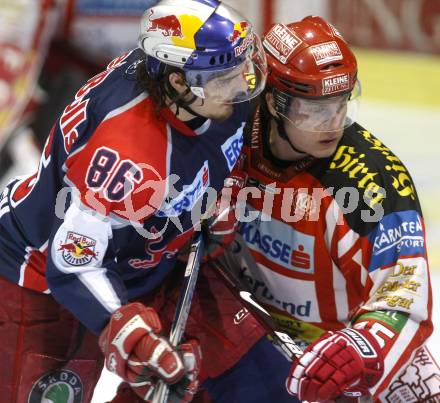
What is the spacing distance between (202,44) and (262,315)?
34.1 inches

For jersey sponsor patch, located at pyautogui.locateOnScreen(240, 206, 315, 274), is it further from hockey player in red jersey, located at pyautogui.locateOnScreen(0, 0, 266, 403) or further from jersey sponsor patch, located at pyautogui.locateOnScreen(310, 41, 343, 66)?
jersey sponsor patch, located at pyautogui.locateOnScreen(310, 41, 343, 66)

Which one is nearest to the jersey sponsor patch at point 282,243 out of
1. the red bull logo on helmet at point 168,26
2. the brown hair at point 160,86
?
the brown hair at point 160,86

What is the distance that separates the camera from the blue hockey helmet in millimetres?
2715

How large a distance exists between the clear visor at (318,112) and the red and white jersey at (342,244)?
0.42 feet

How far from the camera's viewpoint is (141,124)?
107 inches

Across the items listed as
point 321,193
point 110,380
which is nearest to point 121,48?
point 110,380

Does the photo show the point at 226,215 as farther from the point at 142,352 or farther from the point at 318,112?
the point at 142,352

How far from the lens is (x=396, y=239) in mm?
2906

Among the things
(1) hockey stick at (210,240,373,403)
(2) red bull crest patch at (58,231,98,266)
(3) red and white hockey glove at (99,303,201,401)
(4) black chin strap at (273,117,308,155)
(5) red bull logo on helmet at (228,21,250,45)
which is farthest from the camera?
(4) black chin strap at (273,117,308,155)

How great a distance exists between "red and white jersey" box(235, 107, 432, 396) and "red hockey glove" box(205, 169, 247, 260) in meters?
0.04

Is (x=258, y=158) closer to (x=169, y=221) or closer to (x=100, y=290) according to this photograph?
(x=169, y=221)
